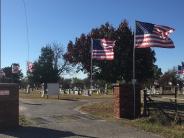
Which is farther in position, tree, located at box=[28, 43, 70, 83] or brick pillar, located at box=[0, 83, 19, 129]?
tree, located at box=[28, 43, 70, 83]

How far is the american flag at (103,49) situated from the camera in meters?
28.3

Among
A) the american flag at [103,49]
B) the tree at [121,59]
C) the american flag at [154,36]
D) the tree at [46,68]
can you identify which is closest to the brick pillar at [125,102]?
the american flag at [154,36]

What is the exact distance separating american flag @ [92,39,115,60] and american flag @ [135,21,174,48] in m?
Result: 7.21

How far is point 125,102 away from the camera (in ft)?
68.3

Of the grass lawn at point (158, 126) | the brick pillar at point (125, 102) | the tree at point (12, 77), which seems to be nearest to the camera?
the grass lawn at point (158, 126)

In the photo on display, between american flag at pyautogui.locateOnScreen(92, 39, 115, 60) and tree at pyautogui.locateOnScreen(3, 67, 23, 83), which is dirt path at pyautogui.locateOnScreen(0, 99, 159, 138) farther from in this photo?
tree at pyautogui.locateOnScreen(3, 67, 23, 83)

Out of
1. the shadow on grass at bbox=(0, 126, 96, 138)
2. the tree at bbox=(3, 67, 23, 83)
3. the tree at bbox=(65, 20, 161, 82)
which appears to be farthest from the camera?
the tree at bbox=(65, 20, 161, 82)

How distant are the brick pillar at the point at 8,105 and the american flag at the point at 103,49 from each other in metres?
11.6

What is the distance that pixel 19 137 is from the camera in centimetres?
1460

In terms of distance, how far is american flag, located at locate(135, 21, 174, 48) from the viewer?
20.5 meters

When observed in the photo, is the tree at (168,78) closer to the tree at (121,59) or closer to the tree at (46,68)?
the tree at (46,68)

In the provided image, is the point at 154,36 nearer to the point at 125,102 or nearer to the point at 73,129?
the point at 125,102

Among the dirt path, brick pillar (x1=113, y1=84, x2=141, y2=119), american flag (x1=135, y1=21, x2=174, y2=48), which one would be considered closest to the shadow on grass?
the dirt path

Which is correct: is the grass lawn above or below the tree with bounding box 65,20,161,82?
below
